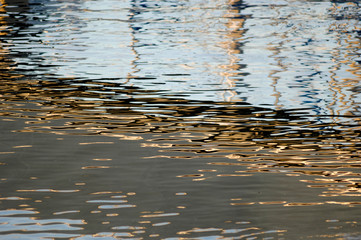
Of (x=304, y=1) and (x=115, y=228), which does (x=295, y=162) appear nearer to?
(x=115, y=228)

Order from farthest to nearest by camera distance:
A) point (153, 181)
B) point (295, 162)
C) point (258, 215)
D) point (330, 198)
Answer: point (295, 162) → point (153, 181) → point (330, 198) → point (258, 215)

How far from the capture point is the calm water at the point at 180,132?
1.50 m

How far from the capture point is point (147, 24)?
463 cm

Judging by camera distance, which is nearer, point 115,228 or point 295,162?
Answer: point 115,228

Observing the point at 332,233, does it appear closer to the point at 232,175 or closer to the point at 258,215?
the point at 258,215

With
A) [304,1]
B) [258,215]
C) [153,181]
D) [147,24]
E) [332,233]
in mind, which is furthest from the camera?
[304,1]

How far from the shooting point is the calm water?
1.50m

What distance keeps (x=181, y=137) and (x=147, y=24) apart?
103 inches

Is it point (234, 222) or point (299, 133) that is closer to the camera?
point (234, 222)

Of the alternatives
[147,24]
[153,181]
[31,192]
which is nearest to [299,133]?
[153,181]

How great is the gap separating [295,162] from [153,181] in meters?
0.49

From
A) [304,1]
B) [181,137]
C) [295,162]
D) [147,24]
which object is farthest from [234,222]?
[304,1]

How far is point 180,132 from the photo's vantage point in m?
2.22

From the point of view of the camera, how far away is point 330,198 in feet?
5.29
